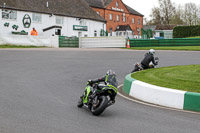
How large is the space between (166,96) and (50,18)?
41885 millimetres

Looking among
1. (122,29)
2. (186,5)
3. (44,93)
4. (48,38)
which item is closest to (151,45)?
(48,38)

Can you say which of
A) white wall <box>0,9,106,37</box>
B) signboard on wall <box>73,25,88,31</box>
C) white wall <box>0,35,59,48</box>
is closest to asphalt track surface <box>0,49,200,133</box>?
white wall <box>0,35,59,48</box>

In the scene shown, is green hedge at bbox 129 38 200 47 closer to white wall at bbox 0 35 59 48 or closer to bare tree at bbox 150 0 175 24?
white wall at bbox 0 35 59 48

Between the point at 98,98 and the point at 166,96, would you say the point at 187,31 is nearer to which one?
the point at 166,96

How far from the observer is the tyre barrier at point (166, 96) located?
749cm

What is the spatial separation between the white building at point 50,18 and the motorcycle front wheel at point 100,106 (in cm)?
3502

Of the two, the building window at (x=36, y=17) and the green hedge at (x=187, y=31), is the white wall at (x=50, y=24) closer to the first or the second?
the building window at (x=36, y=17)

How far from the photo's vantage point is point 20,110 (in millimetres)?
6930

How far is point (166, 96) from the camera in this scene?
8.02 m

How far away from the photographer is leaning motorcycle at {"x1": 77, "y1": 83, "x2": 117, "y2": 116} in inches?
262

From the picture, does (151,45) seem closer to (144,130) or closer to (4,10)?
(4,10)

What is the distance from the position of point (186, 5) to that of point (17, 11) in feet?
211

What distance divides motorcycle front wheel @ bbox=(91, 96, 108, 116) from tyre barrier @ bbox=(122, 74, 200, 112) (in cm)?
204

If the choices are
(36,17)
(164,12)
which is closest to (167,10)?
(164,12)
